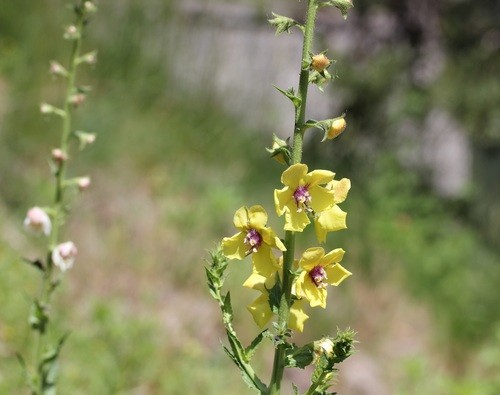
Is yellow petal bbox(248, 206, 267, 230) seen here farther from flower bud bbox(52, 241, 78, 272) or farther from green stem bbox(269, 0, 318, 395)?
flower bud bbox(52, 241, 78, 272)

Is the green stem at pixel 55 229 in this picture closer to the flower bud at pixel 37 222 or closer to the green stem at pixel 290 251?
the flower bud at pixel 37 222

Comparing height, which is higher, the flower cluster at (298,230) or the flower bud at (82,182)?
the flower bud at (82,182)

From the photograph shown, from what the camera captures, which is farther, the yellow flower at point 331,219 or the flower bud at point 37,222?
the flower bud at point 37,222

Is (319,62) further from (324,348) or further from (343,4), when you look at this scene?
(324,348)

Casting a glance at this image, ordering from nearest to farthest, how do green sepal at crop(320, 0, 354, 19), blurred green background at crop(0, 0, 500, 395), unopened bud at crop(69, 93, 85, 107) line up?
green sepal at crop(320, 0, 354, 19)
unopened bud at crop(69, 93, 85, 107)
blurred green background at crop(0, 0, 500, 395)

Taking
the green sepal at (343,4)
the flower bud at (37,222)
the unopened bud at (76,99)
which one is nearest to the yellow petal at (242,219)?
the green sepal at (343,4)

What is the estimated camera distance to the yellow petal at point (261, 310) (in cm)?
158

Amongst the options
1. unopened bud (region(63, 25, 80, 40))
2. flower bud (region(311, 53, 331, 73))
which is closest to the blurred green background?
unopened bud (region(63, 25, 80, 40))

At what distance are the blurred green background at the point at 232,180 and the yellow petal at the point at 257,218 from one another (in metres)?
2.22

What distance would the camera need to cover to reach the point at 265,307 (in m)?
1.59

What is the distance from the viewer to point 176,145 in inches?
257

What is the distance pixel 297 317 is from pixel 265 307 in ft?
0.21

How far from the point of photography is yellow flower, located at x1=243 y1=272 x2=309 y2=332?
5.13ft

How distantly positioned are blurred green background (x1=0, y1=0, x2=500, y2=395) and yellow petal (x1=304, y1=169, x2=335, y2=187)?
2265 millimetres
